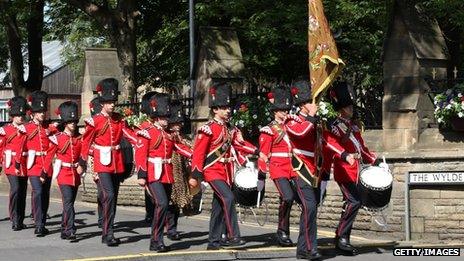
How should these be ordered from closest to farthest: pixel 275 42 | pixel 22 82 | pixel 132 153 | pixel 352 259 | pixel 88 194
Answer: pixel 352 259
pixel 132 153
pixel 88 194
pixel 275 42
pixel 22 82

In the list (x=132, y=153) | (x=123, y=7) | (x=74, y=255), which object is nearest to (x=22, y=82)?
(x=123, y=7)

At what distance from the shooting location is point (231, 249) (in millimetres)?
11875

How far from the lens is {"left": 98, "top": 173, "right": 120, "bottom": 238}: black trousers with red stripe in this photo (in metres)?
12.8

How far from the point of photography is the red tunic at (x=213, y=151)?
39.1 feet

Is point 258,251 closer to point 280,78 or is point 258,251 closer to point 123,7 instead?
point 123,7

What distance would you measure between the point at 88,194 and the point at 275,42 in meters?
5.90

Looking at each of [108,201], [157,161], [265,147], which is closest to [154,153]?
[157,161]

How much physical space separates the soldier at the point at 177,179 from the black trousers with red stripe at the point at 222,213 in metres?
1.46

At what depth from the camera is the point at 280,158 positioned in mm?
12812

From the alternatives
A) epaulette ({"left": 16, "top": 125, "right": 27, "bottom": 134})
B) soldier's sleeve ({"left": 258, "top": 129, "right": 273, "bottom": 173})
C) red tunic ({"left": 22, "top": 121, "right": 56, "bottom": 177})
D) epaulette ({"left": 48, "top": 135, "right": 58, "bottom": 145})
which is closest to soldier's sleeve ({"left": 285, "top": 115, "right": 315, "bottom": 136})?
soldier's sleeve ({"left": 258, "top": 129, "right": 273, "bottom": 173})

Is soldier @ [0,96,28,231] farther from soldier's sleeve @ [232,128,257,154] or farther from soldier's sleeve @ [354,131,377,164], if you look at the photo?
soldier's sleeve @ [354,131,377,164]

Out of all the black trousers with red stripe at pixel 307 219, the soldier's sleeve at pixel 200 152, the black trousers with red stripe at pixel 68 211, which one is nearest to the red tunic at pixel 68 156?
the black trousers with red stripe at pixel 68 211

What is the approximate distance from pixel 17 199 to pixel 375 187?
6.63 metres

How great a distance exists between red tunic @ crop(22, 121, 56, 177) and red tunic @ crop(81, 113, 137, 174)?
6.59 feet
